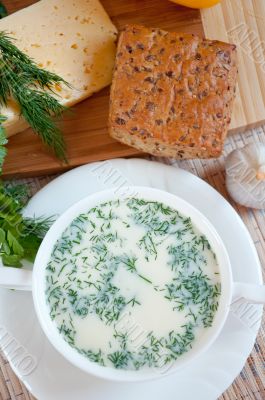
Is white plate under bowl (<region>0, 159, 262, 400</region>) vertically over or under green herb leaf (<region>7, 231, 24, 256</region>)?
under

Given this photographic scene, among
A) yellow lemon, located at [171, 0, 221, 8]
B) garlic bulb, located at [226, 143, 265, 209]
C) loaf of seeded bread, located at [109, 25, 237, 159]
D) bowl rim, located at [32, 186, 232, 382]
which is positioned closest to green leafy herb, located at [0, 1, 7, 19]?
loaf of seeded bread, located at [109, 25, 237, 159]

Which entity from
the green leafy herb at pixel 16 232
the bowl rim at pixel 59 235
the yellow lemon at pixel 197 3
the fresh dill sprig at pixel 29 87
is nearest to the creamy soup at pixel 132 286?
the bowl rim at pixel 59 235

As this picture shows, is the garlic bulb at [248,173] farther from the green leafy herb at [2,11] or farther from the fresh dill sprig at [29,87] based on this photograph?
the green leafy herb at [2,11]

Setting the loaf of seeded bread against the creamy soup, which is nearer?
the creamy soup

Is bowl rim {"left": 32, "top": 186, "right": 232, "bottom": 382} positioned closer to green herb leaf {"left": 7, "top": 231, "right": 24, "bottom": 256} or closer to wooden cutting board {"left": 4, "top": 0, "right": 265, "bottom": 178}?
green herb leaf {"left": 7, "top": 231, "right": 24, "bottom": 256}

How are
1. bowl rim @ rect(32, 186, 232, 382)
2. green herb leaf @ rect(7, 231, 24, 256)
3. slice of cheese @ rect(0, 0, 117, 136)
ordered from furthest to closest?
slice of cheese @ rect(0, 0, 117, 136)
green herb leaf @ rect(7, 231, 24, 256)
bowl rim @ rect(32, 186, 232, 382)

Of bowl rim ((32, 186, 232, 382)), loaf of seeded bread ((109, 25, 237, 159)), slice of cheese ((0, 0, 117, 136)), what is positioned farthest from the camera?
slice of cheese ((0, 0, 117, 136))

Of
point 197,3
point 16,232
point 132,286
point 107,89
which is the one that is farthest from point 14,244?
point 197,3
